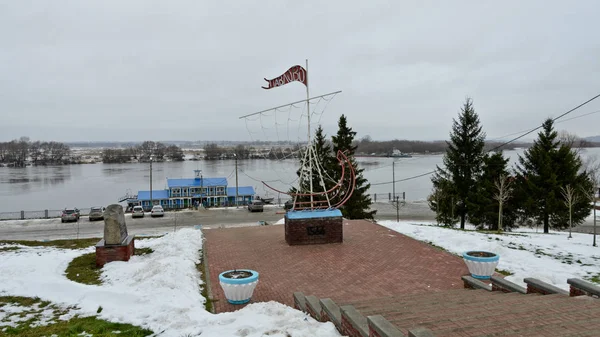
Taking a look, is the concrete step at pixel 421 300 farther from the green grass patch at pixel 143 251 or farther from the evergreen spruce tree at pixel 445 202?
the evergreen spruce tree at pixel 445 202

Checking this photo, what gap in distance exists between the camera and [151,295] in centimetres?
669

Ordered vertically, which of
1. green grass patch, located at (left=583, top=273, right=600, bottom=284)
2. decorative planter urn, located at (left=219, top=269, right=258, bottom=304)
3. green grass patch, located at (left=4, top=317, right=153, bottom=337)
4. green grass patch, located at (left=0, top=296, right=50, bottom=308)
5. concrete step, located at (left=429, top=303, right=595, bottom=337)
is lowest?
green grass patch, located at (left=0, top=296, right=50, bottom=308)

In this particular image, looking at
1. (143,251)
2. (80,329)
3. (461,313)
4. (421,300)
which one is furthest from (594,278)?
(143,251)

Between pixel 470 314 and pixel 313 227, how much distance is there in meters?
6.93

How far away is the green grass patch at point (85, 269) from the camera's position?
8.18 meters

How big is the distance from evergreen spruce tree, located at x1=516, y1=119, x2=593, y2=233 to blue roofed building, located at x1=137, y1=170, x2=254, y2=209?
1975 cm

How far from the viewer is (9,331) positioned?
551 cm

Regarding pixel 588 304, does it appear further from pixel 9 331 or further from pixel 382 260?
pixel 9 331

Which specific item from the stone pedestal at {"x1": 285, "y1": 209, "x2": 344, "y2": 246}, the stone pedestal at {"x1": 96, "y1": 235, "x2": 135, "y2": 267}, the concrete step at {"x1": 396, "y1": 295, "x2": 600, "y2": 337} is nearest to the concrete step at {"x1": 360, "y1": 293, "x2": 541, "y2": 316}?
the concrete step at {"x1": 396, "y1": 295, "x2": 600, "y2": 337}

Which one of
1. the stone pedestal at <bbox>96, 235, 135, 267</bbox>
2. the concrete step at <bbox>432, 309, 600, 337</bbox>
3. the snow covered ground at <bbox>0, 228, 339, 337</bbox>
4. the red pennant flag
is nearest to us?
the concrete step at <bbox>432, 309, 600, 337</bbox>

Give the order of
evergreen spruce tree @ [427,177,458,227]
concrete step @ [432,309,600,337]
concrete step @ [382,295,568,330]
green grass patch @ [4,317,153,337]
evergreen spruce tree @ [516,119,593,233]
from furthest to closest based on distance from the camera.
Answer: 1. evergreen spruce tree @ [427,177,458,227]
2. evergreen spruce tree @ [516,119,593,233]
3. green grass patch @ [4,317,153,337]
4. concrete step @ [382,295,568,330]
5. concrete step @ [432,309,600,337]

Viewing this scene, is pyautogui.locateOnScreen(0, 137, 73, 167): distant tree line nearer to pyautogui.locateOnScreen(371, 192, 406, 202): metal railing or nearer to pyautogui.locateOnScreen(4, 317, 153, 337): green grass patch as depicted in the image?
pyautogui.locateOnScreen(371, 192, 406, 202): metal railing

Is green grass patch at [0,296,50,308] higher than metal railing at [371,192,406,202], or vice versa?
green grass patch at [0,296,50,308]

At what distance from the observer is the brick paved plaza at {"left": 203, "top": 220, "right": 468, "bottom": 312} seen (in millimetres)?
7448
